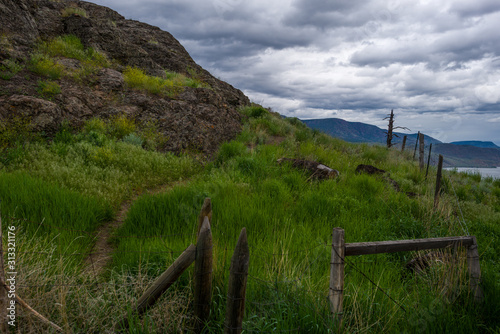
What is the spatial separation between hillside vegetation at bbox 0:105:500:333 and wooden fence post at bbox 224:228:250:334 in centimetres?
43

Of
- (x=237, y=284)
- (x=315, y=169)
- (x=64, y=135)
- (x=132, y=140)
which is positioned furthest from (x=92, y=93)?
(x=237, y=284)

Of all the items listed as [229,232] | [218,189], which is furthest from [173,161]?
[229,232]

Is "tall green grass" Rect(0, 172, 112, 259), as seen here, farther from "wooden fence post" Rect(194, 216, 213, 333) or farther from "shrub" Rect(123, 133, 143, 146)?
"shrub" Rect(123, 133, 143, 146)

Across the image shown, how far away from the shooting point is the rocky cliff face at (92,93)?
9383mm

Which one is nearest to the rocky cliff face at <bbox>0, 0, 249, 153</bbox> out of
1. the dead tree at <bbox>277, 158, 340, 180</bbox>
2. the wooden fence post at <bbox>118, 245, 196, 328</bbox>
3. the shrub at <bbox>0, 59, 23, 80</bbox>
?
the shrub at <bbox>0, 59, 23, 80</bbox>

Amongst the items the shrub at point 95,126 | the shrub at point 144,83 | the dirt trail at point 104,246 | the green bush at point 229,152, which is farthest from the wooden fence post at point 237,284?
the shrub at point 144,83

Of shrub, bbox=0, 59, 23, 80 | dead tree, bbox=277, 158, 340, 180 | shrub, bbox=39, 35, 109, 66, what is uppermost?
shrub, bbox=39, 35, 109, 66

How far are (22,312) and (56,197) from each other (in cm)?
320

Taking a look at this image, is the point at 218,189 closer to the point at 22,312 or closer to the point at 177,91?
the point at 22,312

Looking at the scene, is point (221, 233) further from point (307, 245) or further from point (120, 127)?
point (120, 127)

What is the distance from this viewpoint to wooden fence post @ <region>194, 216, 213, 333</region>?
96.0 inches

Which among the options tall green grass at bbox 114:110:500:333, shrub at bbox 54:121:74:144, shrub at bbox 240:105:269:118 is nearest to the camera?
tall green grass at bbox 114:110:500:333

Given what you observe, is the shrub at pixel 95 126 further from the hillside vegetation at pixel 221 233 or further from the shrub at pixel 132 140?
the shrub at pixel 132 140

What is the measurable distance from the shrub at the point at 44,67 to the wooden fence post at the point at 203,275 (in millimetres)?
11814
